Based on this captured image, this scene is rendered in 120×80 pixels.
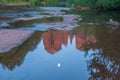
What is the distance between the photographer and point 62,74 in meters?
16.7

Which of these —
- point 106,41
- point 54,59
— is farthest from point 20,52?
point 106,41

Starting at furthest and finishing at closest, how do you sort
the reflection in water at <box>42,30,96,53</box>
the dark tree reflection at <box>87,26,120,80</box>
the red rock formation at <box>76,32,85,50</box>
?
the reflection in water at <box>42,30,96,53</box>
the red rock formation at <box>76,32,85,50</box>
the dark tree reflection at <box>87,26,120,80</box>

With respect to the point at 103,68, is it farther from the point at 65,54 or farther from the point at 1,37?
the point at 1,37

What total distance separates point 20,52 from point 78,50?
16.9 ft

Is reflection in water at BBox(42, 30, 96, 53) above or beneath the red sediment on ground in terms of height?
beneath

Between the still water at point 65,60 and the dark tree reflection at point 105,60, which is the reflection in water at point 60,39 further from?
the dark tree reflection at point 105,60

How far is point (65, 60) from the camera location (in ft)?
66.2

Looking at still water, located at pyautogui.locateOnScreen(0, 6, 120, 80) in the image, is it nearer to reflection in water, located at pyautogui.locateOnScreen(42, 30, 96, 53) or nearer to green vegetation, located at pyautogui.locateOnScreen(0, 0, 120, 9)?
reflection in water, located at pyautogui.locateOnScreen(42, 30, 96, 53)

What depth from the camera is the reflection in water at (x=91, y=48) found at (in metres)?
17.6

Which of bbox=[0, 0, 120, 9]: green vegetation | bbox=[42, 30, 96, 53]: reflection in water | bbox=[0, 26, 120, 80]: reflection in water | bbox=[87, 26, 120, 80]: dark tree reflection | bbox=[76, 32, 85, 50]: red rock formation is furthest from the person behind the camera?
bbox=[0, 0, 120, 9]: green vegetation

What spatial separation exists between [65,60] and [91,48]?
4.95 metres

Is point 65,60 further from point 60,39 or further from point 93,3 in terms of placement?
point 93,3

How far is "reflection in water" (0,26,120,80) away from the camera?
17.6 metres

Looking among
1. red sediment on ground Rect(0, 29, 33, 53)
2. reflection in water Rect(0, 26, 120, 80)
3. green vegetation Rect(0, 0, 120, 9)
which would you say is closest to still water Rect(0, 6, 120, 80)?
reflection in water Rect(0, 26, 120, 80)
